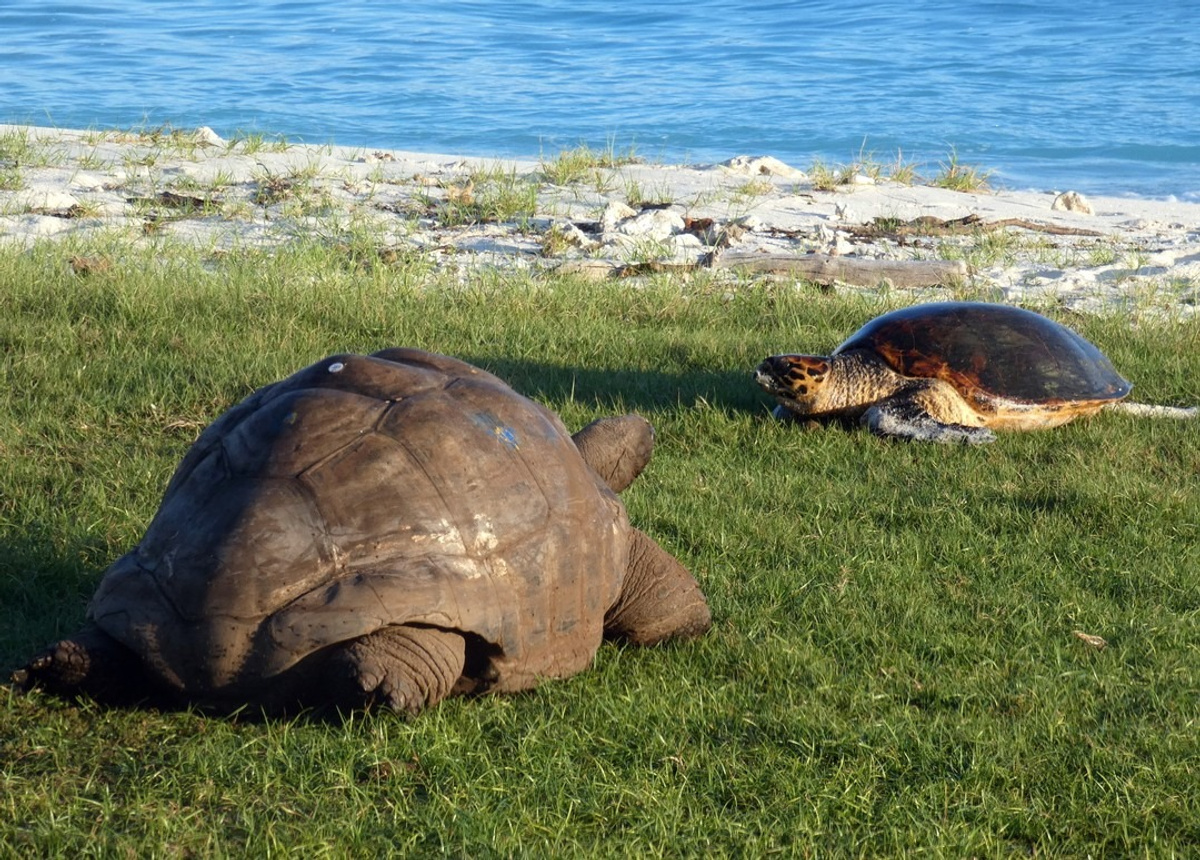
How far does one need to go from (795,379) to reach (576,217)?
5.38 m

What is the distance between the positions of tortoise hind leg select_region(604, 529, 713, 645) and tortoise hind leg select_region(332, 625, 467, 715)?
759 millimetres

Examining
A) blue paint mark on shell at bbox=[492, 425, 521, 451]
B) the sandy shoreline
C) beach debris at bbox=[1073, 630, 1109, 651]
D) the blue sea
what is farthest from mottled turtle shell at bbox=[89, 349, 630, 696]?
the blue sea

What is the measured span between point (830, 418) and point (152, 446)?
3344mm

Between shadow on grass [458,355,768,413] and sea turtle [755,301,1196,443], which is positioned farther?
shadow on grass [458,355,768,413]

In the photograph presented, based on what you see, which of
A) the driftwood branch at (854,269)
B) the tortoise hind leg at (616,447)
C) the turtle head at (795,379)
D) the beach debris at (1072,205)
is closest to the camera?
the tortoise hind leg at (616,447)

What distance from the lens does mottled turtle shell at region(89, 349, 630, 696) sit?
363cm

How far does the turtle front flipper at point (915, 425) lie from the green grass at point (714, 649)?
0.16 m

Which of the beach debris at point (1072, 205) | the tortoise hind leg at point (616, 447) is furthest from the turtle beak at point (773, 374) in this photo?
the beach debris at point (1072, 205)

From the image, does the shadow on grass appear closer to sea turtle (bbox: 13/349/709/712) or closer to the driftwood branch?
the driftwood branch

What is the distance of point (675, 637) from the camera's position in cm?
451

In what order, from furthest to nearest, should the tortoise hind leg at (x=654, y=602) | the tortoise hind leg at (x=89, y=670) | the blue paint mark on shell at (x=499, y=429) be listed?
the tortoise hind leg at (x=654, y=602) < the blue paint mark on shell at (x=499, y=429) < the tortoise hind leg at (x=89, y=670)

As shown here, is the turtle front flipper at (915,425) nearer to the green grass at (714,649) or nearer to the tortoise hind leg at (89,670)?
the green grass at (714,649)

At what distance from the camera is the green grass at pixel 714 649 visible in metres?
3.47

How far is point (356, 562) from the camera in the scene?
3686 mm
